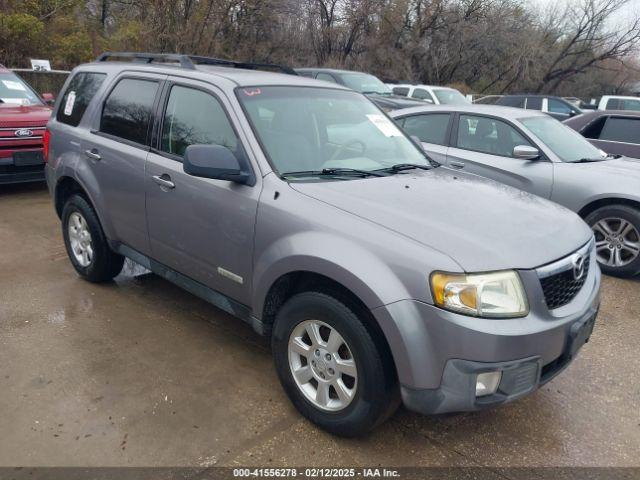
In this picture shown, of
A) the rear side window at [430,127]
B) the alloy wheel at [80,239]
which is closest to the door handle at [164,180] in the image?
the alloy wheel at [80,239]

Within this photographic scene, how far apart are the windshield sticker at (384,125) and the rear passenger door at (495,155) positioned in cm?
175

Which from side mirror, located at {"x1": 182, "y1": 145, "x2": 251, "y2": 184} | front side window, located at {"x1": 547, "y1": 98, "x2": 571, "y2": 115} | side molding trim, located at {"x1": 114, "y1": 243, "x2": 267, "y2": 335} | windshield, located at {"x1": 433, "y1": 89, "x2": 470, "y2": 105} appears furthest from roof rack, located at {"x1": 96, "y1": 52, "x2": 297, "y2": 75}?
front side window, located at {"x1": 547, "y1": 98, "x2": 571, "y2": 115}

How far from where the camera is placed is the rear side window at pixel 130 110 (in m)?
3.92

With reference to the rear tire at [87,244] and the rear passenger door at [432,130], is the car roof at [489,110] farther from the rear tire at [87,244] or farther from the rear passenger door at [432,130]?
the rear tire at [87,244]

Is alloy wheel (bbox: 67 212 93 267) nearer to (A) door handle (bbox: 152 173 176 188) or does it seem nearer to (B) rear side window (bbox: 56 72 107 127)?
(B) rear side window (bbox: 56 72 107 127)

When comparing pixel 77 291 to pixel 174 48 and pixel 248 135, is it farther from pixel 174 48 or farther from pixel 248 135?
pixel 174 48

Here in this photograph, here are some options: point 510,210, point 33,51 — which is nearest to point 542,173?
point 510,210

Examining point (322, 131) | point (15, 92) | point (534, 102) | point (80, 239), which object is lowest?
point (80, 239)

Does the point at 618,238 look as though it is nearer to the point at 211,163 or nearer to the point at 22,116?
the point at 211,163

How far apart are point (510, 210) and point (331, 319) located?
1.17 m

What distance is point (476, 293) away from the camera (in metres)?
2.40

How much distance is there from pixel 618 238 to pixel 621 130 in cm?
298

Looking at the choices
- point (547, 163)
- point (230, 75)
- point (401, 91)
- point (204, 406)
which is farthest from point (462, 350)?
point (401, 91)

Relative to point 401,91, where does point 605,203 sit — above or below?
below
